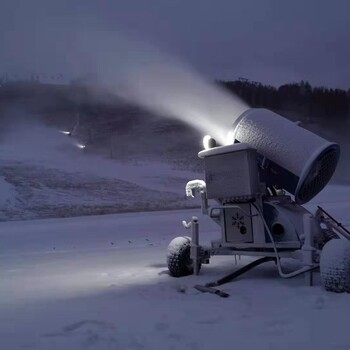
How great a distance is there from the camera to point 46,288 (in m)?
5.70

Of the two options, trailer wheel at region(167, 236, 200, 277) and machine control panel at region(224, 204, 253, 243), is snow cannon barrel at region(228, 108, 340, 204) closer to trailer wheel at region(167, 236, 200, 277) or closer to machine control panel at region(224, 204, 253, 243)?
machine control panel at region(224, 204, 253, 243)

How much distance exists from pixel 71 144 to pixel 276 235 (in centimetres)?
1782

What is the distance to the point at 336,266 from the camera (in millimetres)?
4637

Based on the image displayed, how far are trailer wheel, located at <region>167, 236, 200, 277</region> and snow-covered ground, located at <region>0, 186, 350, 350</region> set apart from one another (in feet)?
0.57

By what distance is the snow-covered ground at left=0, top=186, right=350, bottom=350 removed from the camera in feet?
11.0

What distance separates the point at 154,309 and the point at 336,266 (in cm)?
180

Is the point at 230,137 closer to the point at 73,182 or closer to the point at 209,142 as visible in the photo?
the point at 209,142

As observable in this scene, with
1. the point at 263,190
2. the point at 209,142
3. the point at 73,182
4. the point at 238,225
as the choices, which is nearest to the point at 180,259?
the point at 238,225

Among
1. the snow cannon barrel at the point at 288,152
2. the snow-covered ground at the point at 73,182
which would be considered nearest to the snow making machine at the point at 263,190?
the snow cannon barrel at the point at 288,152

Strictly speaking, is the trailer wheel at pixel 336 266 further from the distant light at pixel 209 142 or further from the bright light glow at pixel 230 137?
the distant light at pixel 209 142

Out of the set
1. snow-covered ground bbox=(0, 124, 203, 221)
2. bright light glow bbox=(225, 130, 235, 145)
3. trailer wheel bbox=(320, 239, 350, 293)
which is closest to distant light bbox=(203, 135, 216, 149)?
bright light glow bbox=(225, 130, 235, 145)

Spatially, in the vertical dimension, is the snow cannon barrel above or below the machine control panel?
above

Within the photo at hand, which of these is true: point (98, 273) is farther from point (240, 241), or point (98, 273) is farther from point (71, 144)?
point (71, 144)

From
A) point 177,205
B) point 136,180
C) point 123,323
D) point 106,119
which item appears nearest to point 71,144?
point 106,119
